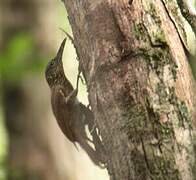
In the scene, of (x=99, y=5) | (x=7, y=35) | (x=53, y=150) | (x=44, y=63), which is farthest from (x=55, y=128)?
(x=99, y=5)

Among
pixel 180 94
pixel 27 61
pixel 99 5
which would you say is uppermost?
pixel 27 61

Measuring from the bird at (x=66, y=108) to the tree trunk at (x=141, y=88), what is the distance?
0.91 m

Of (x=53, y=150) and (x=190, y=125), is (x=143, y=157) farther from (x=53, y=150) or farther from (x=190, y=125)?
(x=53, y=150)

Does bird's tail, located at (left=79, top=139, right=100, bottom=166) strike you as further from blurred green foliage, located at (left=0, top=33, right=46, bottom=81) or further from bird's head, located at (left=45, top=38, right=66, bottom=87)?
blurred green foliage, located at (left=0, top=33, right=46, bottom=81)

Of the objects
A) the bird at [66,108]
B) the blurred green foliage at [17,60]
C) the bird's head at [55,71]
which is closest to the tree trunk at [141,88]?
the bird at [66,108]

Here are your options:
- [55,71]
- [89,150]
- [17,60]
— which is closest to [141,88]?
[89,150]

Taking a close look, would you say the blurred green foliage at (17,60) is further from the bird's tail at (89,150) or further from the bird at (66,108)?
the bird's tail at (89,150)

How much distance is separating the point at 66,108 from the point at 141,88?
1.36m

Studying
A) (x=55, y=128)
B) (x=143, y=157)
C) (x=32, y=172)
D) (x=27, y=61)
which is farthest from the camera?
(x=55, y=128)

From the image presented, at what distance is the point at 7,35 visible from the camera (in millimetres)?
6949

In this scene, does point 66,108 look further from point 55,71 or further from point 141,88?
point 141,88

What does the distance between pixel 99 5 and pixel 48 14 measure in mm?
4298

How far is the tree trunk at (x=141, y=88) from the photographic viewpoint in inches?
113

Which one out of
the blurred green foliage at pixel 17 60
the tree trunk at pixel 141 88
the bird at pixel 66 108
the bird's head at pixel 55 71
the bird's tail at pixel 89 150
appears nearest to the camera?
the tree trunk at pixel 141 88
